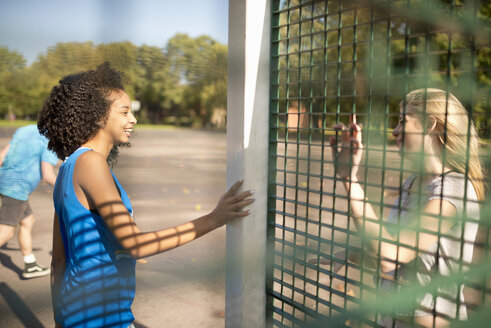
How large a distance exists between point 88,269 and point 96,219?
20 cm

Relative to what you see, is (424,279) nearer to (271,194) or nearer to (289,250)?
(289,250)

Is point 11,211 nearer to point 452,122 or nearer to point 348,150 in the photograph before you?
point 348,150

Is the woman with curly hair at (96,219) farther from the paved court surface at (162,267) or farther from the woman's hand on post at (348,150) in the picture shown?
the woman's hand on post at (348,150)

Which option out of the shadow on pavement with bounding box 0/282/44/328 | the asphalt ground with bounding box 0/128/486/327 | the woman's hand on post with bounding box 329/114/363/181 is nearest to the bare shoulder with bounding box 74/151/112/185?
the asphalt ground with bounding box 0/128/486/327

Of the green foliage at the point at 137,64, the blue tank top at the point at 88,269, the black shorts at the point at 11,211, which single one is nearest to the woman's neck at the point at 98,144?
the blue tank top at the point at 88,269

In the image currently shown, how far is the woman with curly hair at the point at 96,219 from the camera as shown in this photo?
1.84 meters

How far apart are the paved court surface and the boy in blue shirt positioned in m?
0.39

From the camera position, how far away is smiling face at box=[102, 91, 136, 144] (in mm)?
2074

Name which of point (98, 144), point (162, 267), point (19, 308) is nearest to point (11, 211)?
point (19, 308)

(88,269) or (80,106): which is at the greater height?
(80,106)

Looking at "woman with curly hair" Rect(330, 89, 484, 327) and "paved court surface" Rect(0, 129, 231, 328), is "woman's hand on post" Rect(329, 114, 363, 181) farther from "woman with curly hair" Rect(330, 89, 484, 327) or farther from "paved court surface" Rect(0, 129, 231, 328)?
"paved court surface" Rect(0, 129, 231, 328)

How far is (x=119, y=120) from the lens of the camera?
2.08 metres

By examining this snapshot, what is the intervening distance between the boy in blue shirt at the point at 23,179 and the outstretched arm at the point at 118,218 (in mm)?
3161

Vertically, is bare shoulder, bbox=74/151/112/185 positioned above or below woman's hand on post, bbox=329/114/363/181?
below
